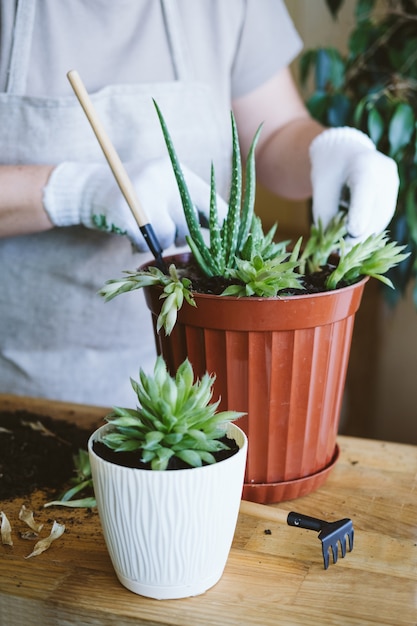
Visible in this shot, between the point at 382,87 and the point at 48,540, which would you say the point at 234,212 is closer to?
the point at 48,540

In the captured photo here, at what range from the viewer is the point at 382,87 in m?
1.50

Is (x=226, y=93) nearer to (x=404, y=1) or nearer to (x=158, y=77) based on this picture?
(x=158, y=77)

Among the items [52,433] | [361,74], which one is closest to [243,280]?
[52,433]

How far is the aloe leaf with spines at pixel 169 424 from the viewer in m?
0.56

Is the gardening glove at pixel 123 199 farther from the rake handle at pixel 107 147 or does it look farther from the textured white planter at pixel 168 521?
the textured white planter at pixel 168 521

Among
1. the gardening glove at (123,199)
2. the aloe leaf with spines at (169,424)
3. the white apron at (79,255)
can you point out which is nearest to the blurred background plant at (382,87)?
the white apron at (79,255)

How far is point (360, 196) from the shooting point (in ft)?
2.87

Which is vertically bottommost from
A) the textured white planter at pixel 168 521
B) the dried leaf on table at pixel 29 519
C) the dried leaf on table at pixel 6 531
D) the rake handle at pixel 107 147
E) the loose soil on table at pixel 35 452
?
the loose soil on table at pixel 35 452

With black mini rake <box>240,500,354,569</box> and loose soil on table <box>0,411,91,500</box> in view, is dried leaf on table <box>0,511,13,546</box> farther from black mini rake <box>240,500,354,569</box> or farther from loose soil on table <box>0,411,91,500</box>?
black mini rake <box>240,500,354,569</box>

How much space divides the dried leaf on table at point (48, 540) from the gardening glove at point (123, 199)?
0.35 m

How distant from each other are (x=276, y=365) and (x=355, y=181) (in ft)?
1.06

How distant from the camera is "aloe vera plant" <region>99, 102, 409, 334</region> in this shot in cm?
66

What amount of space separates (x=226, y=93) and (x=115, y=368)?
519mm

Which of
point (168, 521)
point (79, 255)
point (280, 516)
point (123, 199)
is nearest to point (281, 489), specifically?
point (280, 516)
